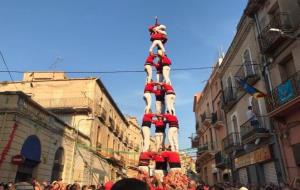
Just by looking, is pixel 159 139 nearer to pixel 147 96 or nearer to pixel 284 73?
pixel 147 96

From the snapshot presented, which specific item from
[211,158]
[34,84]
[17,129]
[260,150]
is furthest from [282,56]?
[34,84]

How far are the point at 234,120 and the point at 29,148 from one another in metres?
13.9

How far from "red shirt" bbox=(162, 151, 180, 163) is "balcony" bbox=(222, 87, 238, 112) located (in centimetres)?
1233

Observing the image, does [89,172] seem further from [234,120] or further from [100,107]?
[234,120]

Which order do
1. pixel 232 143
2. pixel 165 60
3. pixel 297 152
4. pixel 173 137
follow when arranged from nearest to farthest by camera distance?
1. pixel 173 137
2. pixel 165 60
3. pixel 297 152
4. pixel 232 143

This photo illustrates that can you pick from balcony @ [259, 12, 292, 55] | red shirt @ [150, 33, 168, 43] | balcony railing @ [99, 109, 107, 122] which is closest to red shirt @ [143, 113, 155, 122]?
red shirt @ [150, 33, 168, 43]

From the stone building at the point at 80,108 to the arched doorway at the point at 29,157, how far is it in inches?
207

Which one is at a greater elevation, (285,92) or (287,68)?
(287,68)

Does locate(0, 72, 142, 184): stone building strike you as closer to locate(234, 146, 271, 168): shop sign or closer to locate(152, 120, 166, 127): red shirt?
locate(234, 146, 271, 168): shop sign

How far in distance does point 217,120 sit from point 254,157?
8.54 meters

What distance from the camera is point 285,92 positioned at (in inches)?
509

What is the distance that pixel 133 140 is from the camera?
1945 inches

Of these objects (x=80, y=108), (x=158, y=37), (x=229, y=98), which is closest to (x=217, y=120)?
(x=229, y=98)

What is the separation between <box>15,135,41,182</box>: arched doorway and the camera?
14320 mm
